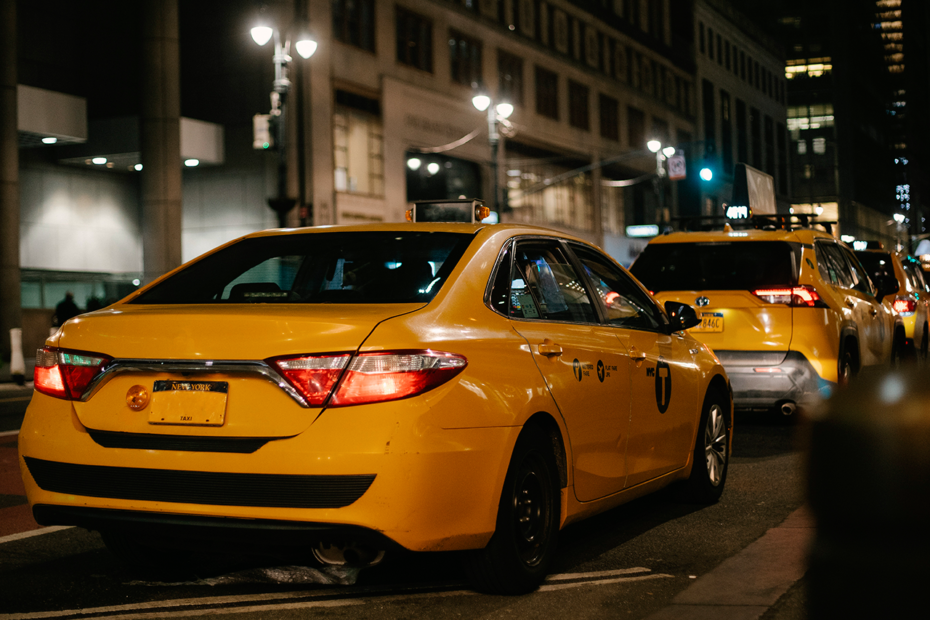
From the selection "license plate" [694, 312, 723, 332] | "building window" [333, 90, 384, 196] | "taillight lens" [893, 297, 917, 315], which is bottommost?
"license plate" [694, 312, 723, 332]

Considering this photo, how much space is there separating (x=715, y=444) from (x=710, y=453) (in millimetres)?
113

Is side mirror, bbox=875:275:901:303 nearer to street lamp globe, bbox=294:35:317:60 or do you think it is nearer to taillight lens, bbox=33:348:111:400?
taillight lens, bbox=33:348:111:400

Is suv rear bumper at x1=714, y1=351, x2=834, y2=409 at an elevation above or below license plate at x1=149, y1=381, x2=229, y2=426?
below

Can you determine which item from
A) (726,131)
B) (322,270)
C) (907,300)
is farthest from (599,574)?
(726,131)

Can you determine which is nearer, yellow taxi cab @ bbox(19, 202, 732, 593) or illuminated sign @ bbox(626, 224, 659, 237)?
yellow taxi cab @ bbox(19, 202, 732, 593)

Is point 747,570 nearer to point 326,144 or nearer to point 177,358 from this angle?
point 177,358

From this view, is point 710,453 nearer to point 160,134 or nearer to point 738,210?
point 738,210

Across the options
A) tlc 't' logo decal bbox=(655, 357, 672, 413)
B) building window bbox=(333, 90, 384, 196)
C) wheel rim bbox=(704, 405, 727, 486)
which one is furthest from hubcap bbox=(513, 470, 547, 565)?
building window bbox=(333, 90, 384, 196)

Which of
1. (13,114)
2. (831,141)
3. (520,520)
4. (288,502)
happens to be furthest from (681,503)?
(831,141)

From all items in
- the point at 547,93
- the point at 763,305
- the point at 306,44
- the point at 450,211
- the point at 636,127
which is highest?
the point at 636,127

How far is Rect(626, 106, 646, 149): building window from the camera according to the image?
208 feet

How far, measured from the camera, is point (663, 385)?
6.32 m

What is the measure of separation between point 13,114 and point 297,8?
395 inches

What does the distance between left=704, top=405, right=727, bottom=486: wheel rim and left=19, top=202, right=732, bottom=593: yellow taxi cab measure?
1.87 metres
